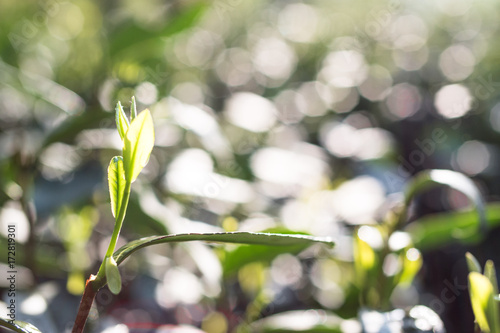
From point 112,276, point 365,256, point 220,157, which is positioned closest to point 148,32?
point 220,157

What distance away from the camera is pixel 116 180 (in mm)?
487

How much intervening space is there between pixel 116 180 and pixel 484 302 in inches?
16.0

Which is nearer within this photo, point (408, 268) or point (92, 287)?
point (92, 287)

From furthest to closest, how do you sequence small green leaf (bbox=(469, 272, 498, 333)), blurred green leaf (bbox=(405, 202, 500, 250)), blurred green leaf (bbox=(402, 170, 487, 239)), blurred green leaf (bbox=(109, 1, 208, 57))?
1. blurred green leaf (bbox=(109, 1, 208, 57))
2. blurred green leaf (bbox=(405, 202, 500, 250))
3. blurred green leaf (bbox=(402, 170, 487, 239))
4. small green leaf (bbox=(469, 272, 498, 333))

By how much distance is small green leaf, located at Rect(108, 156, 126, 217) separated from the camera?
0.48 meters

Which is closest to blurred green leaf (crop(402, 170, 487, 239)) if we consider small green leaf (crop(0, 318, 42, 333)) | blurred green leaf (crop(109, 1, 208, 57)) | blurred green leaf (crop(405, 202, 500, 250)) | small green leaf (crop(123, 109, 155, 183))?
blurred green leaf (crop(405, 202, 500, 250))

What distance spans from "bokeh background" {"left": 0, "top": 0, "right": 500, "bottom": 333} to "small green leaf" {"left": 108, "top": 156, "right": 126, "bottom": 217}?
191mm

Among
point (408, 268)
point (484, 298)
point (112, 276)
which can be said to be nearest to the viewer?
point (112, 276)

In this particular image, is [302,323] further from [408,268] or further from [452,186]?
[452,186]

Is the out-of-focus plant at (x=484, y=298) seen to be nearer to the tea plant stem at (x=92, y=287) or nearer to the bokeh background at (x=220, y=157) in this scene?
the bokeh background at (x=220, y=157)

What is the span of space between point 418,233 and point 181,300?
17.7 inches

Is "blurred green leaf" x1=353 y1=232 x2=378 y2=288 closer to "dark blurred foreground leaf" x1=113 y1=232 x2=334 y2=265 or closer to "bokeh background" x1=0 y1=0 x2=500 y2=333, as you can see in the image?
"bokeh background" x1=0 y1=0 x2=500 y2=333

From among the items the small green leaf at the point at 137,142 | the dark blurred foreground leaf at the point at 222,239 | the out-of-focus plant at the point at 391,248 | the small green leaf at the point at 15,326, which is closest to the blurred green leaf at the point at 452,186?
the out-of-focus plant at the point at 391,248

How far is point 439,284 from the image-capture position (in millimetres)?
1272
